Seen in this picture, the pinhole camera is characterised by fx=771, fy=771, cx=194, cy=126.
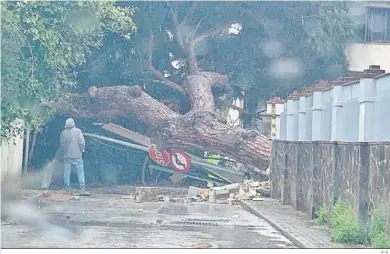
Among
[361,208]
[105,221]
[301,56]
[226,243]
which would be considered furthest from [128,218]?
[301,56]

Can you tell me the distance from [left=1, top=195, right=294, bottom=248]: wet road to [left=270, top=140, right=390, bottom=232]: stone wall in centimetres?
121

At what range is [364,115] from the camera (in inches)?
483

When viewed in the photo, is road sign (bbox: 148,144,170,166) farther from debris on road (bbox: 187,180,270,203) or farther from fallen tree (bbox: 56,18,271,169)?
debris on road (bbox: 187,180,270,203)

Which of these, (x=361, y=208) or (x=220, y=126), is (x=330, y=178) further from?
(x=220, y=126)

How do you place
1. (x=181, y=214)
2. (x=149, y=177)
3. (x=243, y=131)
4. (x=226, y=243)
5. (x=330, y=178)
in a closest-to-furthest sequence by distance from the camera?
(x=226, y=243) < (x=330, y=178) < (x=181, y=214) < (x=243, y=131) < (x=149, y=177)

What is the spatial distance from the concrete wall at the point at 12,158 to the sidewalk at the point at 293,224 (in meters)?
5.63

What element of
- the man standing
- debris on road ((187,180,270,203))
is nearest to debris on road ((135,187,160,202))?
debris on road ((187,180,270,203))

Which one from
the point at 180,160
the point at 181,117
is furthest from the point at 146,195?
the point at 180,160

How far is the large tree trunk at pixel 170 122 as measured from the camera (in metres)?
20.4

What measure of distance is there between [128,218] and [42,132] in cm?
972

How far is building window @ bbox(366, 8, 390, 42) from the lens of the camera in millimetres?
27016

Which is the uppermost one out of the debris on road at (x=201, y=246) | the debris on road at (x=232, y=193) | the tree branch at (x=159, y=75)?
the tree branch at (x=159, y=75)

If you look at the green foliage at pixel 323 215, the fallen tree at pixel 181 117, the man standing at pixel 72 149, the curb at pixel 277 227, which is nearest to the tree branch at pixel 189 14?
the fallen tree at pixel 181 117

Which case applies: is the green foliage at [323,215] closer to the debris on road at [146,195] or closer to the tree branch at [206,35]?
the debris on road at [146,195]
